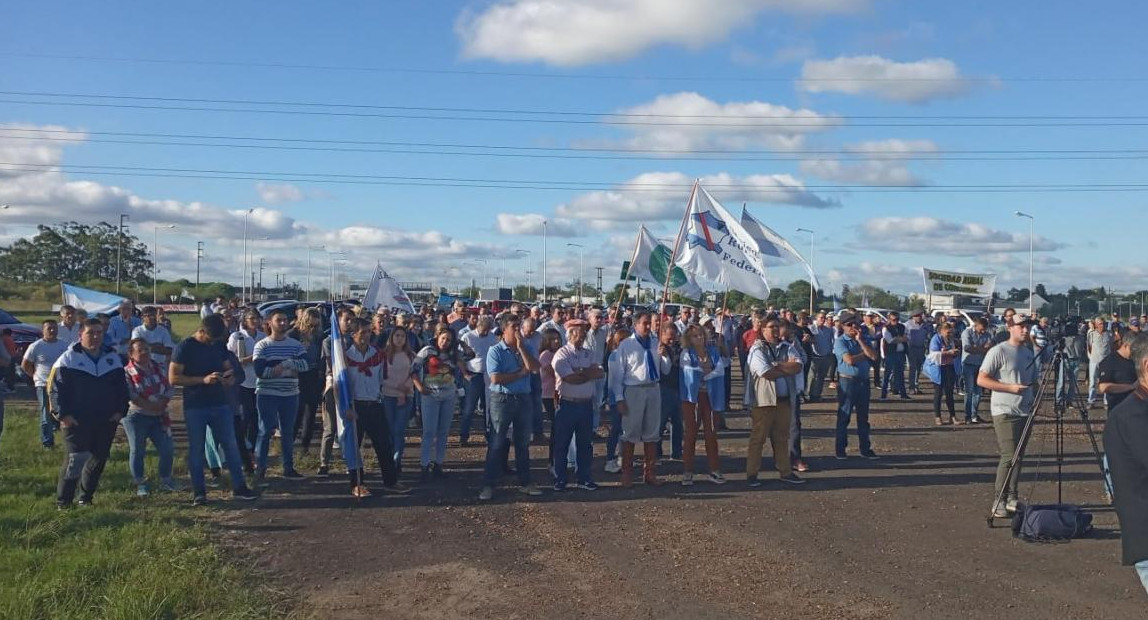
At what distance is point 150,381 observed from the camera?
9188 millimetres

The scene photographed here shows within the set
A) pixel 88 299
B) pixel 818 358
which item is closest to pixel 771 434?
pixel 818 358

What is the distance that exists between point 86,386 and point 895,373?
16.6 m

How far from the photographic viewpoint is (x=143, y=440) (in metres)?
9.28

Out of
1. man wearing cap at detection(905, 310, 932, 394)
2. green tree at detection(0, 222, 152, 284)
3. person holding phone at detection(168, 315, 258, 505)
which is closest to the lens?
person holding phone at detection(168, 315, 258, 505)

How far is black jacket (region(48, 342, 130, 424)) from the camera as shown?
8.30 metres

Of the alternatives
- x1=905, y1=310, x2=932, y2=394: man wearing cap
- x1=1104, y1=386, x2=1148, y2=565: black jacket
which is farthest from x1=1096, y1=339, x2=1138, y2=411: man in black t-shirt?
x1=905, y1=310, x2=932, y2=394: man wearing cap

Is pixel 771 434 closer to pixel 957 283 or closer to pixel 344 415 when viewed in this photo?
pixel 344 415

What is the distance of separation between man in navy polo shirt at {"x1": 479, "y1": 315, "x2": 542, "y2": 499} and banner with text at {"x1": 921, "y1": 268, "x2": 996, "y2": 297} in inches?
1106

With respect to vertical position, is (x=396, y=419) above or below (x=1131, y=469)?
below

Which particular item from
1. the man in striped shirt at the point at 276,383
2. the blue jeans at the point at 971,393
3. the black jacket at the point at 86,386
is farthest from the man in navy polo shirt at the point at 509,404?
the blue jeans at the point at 971,393

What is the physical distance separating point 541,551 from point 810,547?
230cm

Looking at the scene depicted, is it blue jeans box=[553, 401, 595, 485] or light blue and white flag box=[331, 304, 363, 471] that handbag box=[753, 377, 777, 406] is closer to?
blue jeans box=[553, 401, 595, 485]

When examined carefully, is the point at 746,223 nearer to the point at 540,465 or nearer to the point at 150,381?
the point at 540,465

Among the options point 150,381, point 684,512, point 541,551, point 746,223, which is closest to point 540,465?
point 684,512
